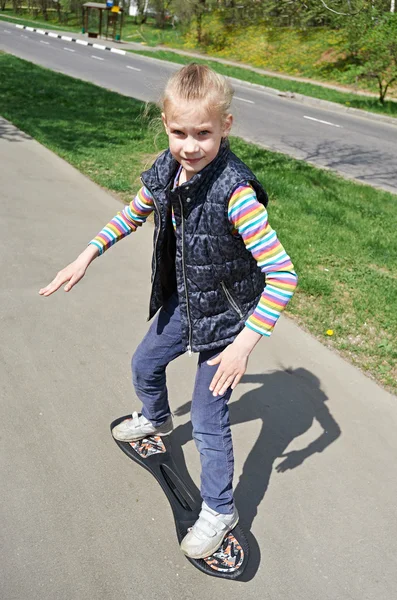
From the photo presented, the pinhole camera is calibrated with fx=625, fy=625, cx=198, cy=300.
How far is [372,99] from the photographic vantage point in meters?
19.6

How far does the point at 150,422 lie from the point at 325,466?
32.7 inches

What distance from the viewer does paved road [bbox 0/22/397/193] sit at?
10.4m

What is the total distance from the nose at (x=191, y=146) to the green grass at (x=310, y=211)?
2.02 ft

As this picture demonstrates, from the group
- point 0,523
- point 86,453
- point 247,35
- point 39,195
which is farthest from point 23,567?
point 247,35

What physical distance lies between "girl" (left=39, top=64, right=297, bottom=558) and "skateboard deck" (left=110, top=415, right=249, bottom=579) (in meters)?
0.05

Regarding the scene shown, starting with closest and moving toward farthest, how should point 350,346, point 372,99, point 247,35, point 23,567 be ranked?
point 23,567 < point 350,346 < point 372,99 < point 247,35

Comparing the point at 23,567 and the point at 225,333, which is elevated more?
the point at 225,333

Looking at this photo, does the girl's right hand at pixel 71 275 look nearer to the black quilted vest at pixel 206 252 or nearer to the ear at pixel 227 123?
the black quilted vest at pixel 206 252

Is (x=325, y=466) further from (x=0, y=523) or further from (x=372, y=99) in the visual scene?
(x=372, y=99)

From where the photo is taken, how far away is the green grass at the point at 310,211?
13.8 ft

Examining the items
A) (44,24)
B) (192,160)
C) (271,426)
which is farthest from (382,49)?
(44,24)

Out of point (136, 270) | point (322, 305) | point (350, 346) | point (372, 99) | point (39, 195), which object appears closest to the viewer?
→ point (350, 346)

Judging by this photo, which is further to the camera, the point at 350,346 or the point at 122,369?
the point at 350,346

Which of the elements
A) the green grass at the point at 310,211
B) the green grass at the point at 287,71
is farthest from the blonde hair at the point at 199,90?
the green grass at the point at 287,71
